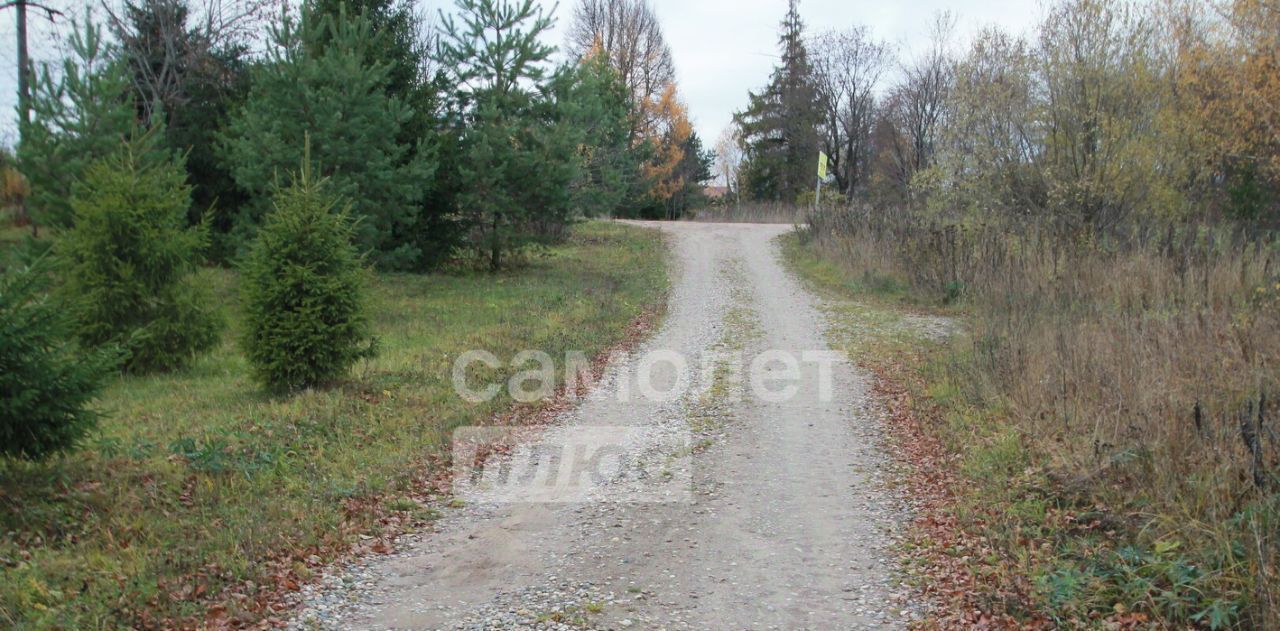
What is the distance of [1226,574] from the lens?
5.10 metres

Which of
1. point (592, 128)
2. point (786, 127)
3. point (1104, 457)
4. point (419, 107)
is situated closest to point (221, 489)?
point (1104, 457)

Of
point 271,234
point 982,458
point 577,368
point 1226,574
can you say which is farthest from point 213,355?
point 1226,574

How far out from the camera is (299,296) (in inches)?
411

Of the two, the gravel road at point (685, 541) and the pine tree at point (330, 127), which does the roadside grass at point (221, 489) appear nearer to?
the gravel road at point (685, 541)

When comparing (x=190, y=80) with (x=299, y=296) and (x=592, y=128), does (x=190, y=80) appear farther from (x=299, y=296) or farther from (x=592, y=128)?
(x=299, y=296)

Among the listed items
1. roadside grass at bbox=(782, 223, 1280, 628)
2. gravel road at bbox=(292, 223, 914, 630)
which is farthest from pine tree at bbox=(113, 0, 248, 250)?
roadside grass at bbox=(782, 223, 1280, 628)

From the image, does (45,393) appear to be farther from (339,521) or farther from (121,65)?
(121,65)

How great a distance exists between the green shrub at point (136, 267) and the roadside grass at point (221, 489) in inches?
21.6

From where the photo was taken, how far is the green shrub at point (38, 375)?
6336mm

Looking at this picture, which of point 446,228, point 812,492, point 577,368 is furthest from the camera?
point 446,228

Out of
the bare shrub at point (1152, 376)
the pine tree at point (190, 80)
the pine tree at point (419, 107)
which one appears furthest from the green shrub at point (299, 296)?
the pine tree at point (190, 80)

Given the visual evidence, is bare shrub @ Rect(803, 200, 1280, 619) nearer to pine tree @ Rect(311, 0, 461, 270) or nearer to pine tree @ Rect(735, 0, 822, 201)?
pine tree @ Rect(311, 0, 461, 270)

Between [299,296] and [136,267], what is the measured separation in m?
4.33

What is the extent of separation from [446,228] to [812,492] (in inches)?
670
